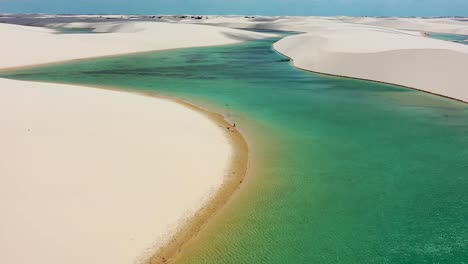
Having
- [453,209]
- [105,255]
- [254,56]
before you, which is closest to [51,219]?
[105,255]

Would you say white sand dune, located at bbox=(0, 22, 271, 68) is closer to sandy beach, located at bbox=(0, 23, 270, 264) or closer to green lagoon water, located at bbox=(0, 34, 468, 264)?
green lagoon water, located at bbox=(0, 34, 468, 264)

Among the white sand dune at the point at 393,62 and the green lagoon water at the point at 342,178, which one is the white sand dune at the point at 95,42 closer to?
the white sand dune at the point at 393,62

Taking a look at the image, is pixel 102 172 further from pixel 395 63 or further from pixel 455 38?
pixel 455 38

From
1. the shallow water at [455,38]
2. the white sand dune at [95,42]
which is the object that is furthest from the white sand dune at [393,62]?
the shallow water at [455,38]

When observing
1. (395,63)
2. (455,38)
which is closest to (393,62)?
(395,63)

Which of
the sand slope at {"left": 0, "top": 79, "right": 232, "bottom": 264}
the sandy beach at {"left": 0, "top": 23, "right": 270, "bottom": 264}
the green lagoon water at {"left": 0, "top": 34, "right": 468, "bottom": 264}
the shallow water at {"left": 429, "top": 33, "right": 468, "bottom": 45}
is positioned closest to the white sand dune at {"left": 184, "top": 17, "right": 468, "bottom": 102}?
the green lagoon water at {"left": 0, "top": 34, "right": 468, "bottom": 264}

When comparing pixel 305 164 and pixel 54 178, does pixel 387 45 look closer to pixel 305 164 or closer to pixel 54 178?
pixel 305 164

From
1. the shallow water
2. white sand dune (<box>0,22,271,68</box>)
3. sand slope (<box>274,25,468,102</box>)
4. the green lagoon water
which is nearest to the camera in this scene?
the green lagoon water
